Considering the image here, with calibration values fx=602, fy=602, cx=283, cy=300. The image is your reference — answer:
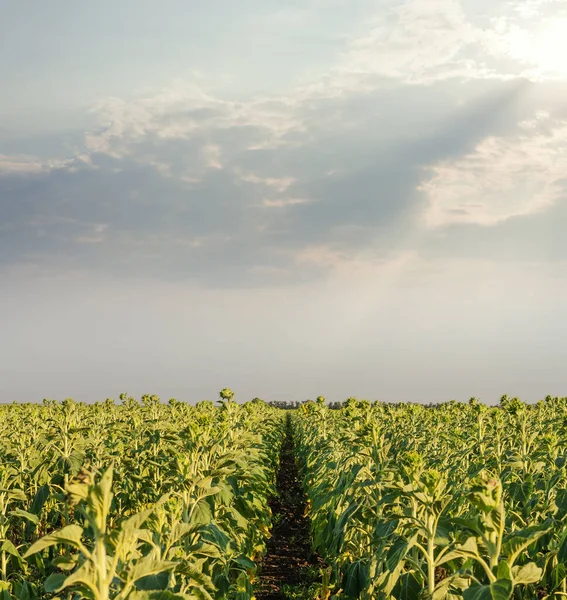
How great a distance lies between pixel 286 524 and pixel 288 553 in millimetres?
2266

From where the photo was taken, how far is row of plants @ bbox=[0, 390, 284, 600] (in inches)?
125

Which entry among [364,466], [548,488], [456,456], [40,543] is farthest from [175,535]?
[456,456]

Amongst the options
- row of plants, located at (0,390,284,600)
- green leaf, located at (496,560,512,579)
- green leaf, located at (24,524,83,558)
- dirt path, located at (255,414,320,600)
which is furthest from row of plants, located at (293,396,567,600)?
green leaf, located at (24,524,83,558)

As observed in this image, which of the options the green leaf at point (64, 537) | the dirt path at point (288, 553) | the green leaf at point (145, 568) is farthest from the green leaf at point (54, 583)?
the dirt path at point (288, 553)

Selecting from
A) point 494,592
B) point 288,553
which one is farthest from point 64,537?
point 288,553

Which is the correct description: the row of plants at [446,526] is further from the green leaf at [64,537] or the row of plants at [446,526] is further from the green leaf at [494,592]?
the green leaf at [64,537]

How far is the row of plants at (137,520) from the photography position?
3.19 metres

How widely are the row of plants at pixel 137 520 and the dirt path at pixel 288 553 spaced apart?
1.83ft

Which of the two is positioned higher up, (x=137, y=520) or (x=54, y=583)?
(x=137, y=520)

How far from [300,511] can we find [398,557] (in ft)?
42.9

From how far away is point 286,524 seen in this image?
15875 mm

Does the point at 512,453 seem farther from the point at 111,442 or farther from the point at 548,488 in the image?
the point at 111,442

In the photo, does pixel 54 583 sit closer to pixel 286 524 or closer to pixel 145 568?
pixel 145 568

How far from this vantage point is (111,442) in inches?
570
